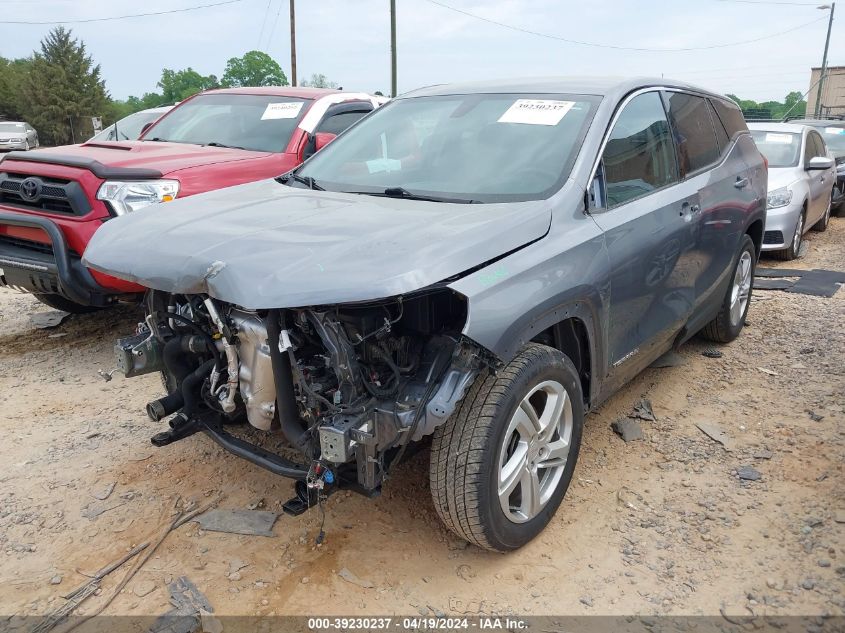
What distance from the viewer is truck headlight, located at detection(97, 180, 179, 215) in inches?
175

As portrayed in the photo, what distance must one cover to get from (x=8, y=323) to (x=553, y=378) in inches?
205

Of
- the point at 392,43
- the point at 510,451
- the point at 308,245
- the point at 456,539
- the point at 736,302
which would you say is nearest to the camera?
the point at 308,245

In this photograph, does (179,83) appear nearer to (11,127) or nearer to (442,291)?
(11,127)

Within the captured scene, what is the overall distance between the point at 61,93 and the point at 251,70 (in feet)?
119

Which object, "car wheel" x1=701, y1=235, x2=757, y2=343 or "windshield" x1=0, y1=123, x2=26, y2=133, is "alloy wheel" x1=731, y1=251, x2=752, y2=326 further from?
"windshield" x1=0, y1=123, x2=26, y2=133

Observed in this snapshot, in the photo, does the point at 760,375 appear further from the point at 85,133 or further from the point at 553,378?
the point at 85,133

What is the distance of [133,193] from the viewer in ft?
14.8

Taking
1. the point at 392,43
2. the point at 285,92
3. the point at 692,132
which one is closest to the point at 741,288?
the point at 692,132

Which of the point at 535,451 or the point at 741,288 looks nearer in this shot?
the point at 535,451

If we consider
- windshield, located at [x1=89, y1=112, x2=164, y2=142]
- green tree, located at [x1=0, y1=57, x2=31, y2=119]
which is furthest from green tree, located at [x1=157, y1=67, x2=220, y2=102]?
windshield, located at [x1=89, y1=112, x2=164, y2=142]

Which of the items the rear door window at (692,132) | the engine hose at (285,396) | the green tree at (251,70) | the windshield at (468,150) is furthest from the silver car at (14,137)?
the green tree at (251,70)

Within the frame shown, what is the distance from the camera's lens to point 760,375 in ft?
15.2

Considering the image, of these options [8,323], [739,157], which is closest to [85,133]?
[8,323]

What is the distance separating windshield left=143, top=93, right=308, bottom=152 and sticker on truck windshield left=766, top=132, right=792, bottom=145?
647 cm
